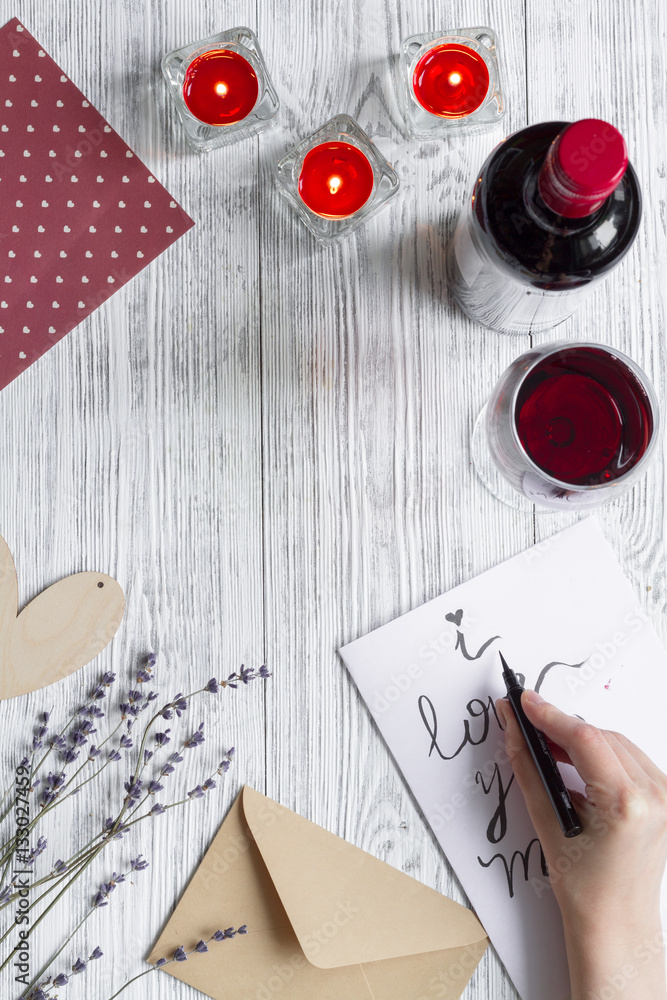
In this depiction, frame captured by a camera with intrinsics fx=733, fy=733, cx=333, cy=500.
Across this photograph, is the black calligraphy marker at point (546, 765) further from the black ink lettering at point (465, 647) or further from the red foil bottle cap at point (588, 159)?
the red foil bottle cap at point (588, 159)

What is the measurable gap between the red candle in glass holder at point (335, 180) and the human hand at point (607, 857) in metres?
0.49

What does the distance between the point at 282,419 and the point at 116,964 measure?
54 cm

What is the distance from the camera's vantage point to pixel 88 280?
708 mm

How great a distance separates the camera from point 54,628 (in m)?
0.70

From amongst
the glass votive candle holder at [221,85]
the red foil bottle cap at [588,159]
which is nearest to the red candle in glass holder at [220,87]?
the glass votive candle holder at [221,85]

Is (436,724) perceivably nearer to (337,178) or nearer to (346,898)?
(346,898)

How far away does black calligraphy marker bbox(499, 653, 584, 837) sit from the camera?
25.4 inches

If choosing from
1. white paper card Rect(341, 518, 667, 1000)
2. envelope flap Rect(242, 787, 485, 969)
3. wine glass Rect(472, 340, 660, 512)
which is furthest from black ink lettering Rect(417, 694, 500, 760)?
wine glass Rect(472, 340, 660, 512)

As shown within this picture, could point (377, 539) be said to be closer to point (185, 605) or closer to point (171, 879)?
point (185, 605)

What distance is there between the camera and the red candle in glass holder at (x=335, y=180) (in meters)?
0.68

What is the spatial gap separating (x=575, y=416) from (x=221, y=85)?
444 mm

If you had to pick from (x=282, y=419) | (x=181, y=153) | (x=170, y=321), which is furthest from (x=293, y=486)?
(x=181, y=153)

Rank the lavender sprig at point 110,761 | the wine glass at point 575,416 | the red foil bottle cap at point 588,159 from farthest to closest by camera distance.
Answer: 1. the lavender sprig at point 110,761
2. the wine glass at point 575,416
3. the red foil bottle cap at point 588,159

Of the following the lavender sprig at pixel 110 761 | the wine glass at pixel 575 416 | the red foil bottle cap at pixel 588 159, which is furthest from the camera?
the lavender sprig at pixel 110 761
